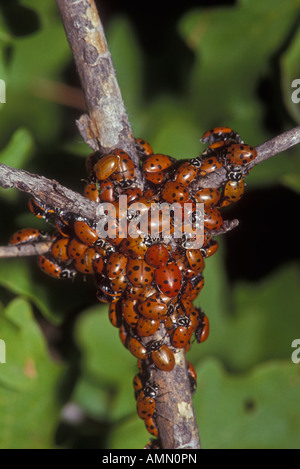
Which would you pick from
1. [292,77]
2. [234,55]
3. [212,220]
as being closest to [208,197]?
[212,220]

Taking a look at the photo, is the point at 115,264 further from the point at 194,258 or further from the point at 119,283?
the point at 194,258

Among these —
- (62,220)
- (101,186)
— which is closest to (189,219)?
(101,186)

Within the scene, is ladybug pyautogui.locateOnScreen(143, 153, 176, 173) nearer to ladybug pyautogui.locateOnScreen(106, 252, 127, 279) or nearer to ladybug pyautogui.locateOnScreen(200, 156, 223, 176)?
ladybug pyautogui.locateOnScreen(200, 156, 223, 176)

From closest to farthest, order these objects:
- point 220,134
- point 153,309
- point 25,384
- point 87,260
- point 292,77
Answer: point 153,309 < point 87,260 < point 220,134 < point 25,384 < point 292,77

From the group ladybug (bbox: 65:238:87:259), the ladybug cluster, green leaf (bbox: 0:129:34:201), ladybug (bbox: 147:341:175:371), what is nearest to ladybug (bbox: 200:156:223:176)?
the ladybug cluster

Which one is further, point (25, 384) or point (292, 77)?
point (292, 77)

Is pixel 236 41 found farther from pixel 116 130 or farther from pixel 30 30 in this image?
pixel 116 130
